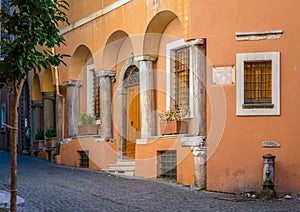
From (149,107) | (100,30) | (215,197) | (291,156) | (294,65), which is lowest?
(215,197)

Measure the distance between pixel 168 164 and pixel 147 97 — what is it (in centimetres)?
193

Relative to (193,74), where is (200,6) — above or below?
above

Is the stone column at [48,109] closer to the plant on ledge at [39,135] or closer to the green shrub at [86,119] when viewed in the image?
the plant on ledge at [39,135]

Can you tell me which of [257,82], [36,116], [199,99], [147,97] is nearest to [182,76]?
[147,97]

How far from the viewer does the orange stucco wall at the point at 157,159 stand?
12906mm

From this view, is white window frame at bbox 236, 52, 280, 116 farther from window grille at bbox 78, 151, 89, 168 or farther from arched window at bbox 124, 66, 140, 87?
window grille at bbox 78, 151, 89, 168

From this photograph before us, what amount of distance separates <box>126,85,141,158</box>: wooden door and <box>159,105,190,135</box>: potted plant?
2033 mm

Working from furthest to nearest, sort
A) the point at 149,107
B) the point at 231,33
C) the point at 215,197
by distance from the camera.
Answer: the point at 149,107 → the point at 231,33 → the point at 215,197

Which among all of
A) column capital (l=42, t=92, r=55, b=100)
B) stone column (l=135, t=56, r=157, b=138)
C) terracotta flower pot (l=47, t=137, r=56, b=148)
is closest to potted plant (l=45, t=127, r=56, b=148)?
terracotta flower pot (l=47, t=137, r=56, b=148)

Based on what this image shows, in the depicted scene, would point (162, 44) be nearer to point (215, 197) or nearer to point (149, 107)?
point (149, 107)

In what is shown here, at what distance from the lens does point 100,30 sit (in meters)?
17.2

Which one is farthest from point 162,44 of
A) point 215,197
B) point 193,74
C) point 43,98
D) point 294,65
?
point 43,98

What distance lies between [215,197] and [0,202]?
13.6 feet

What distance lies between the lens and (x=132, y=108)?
55.3 feet
